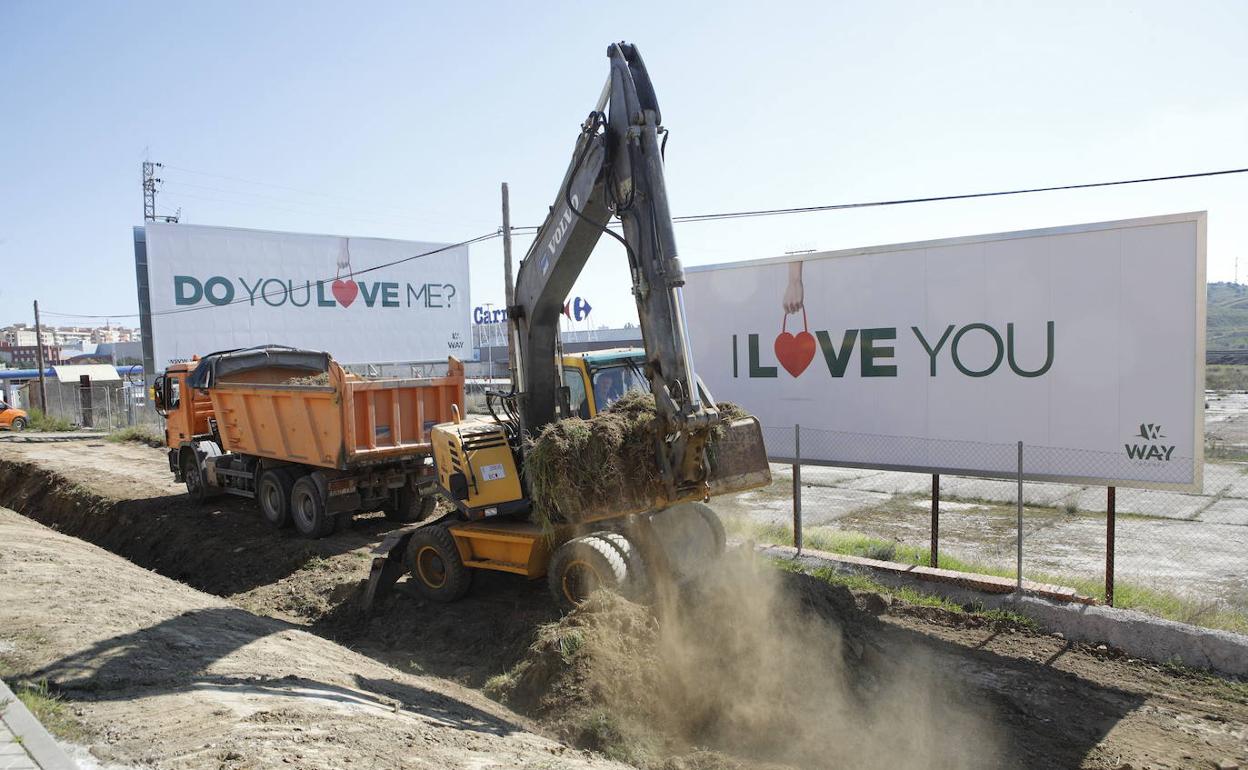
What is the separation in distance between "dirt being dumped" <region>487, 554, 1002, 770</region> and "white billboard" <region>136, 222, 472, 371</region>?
23.7m

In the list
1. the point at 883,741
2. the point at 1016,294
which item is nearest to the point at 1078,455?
the point at 1016,294

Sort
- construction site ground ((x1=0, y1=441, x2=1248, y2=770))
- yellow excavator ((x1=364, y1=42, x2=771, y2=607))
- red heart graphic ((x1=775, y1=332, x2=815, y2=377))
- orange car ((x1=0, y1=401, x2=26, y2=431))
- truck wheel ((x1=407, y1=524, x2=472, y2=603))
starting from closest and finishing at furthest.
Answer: construction site ground ((x1=0, y1=441, x2=1248, y2=770)) < yellow excavator ((x1=364, y1=42, x2=771, y2=607)) < truck wheel ((x1=407, y1=524, x2=472, y2=603)) < red heart graphic ((x1=775, y1=332, x2=815, y2=377)) < orange car ((x1=0, y1=401, x2=26, y2=431))

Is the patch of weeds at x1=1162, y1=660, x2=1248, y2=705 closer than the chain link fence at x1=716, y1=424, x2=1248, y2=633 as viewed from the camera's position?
Yes

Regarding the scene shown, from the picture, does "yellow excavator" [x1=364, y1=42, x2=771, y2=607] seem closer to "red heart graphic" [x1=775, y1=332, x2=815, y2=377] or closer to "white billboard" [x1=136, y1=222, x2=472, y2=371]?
Answer: "red heart graphic" [x1=775, y1=332, x2=815, y2=377]

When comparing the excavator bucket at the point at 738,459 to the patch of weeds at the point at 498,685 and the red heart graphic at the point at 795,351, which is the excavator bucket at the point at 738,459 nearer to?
the patch of weeds at the point at 498,685

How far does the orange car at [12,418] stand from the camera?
28.9 metres

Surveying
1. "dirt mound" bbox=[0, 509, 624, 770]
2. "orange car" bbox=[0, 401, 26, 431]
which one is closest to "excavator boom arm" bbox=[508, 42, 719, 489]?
"dirt mound" bbox=[0, 509, 624, 770]

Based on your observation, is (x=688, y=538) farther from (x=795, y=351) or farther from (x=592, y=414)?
(x=795, y=351)

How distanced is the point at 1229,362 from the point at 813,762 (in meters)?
51.0

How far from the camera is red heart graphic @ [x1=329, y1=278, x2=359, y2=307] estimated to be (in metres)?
33.7

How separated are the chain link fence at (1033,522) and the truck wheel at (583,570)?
334cm

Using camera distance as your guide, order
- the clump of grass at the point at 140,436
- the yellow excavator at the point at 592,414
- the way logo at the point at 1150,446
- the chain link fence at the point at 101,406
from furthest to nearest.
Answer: the chain link fence at the point at 101,406
the clump of grass at the point at 140,436
the way logo at the point at 1150,446
the yellow excavator at the point at 592,414

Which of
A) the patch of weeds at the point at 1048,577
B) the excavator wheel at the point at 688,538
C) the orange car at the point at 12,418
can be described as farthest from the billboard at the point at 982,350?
the orange car at the point at 12,418

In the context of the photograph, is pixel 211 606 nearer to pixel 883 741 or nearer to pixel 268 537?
pixel 268 537
